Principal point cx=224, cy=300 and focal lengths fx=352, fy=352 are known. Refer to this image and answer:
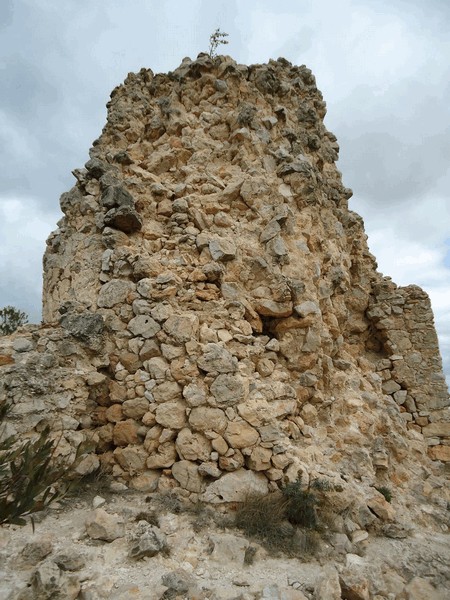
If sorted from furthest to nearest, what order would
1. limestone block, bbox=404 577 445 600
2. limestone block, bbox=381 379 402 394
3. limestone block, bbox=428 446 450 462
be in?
limestone block, bbox=381 379 402 394 < limestone block, bbox=428 446 450 462 < limestone block, bbox=404 577 445 600

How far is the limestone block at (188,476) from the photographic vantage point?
470cm

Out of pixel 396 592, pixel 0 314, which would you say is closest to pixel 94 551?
pixel 396 592

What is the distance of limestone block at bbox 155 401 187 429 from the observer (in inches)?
197

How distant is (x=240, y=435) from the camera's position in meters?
4.84

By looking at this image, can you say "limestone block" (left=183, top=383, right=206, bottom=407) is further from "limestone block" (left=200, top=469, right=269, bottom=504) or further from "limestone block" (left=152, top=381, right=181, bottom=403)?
"limestone block" (left=200, top=469, right=269, bottom=504)

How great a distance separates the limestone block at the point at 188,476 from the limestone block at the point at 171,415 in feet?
1.65

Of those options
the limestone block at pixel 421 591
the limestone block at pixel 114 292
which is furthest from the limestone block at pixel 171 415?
the limestone block at pixel 421 591

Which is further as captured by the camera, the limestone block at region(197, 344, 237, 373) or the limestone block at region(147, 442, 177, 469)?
the limestone block at region(197, 344, 237, 373)

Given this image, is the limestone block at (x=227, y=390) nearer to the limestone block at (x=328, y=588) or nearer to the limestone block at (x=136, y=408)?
the limestone block at (x=136, y=408)

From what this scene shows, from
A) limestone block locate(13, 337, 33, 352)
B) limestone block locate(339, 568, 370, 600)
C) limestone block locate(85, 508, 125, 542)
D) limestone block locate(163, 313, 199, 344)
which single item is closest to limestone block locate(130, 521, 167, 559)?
limestone block locate(85, 508, 125, 542)

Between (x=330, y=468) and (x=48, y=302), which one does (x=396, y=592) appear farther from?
(x=48, y=302)

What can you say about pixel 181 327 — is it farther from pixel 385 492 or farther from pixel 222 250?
pixel 385 492

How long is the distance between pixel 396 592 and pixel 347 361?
13.0 feet

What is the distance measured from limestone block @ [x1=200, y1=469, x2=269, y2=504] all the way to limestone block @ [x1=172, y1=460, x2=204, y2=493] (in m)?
0.15
